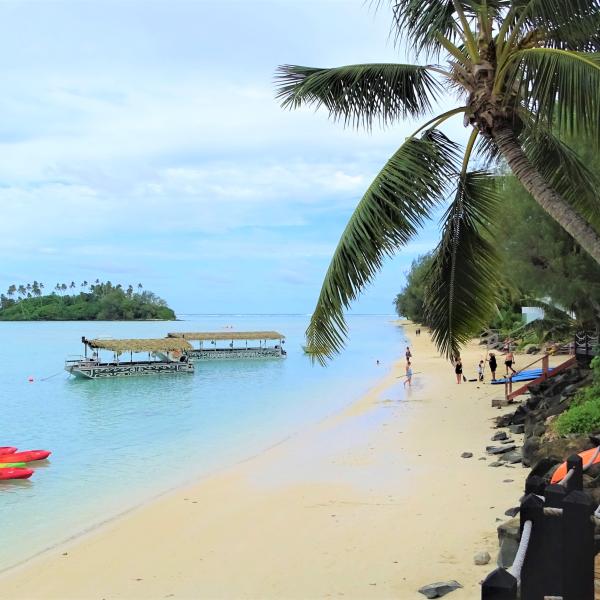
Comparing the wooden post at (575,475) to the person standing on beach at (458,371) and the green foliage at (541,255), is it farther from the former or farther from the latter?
the person standing on beach at (458,371)

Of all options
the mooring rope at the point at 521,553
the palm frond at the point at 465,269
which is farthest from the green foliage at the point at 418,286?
the mooring rope at the point at 521,553

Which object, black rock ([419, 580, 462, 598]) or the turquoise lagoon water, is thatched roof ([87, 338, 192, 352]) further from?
black rock ([419, 580, 462, 598])

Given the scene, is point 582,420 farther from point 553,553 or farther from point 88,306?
point 88,306

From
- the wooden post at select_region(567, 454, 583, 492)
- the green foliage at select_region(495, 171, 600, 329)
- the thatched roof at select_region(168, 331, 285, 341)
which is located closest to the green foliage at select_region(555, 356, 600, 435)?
the green foliage at select_region(495, 171, 600, 329)

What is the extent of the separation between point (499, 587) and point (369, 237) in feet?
14.8

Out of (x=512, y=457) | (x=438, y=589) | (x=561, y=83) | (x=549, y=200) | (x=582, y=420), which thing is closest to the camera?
(x=561, y=83)

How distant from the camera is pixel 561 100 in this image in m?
5.29

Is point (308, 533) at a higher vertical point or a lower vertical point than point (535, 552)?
lower

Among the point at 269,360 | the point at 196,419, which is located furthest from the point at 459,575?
the point at 269,360

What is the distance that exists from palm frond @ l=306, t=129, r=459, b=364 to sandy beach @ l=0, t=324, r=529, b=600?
2.82 meters

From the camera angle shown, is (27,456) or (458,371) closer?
(27,456)

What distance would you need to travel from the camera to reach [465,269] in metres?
7.64

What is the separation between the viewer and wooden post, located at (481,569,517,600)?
185cm

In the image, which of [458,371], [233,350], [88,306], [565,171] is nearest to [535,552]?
[565,171]
